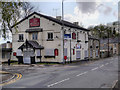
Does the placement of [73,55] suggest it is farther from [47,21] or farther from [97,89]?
[97,89]

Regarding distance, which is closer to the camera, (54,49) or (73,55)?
(54,49)

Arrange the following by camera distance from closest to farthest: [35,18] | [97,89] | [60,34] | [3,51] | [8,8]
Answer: [97,89], [8,8], [60,34], [35,18], [3,51]

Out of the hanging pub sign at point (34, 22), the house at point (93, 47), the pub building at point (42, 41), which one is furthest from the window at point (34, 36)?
the house at point (93, 47)

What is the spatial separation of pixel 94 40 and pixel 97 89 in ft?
131

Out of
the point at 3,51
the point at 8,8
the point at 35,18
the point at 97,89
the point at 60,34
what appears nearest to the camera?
the point at 97,89

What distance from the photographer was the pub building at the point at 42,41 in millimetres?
31706

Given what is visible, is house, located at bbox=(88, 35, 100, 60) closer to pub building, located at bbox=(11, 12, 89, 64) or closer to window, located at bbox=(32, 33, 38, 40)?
pub building, located at bbox=(11, 12, 89, 64)

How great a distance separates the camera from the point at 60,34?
31625 millimetres

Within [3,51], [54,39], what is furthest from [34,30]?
[3,51]

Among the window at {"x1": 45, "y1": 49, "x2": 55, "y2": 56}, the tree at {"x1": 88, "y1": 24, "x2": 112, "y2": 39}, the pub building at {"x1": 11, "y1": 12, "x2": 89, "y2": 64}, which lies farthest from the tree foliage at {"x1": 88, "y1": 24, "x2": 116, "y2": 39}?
the window at {"x1": 45, "y1": 49, "x2": 55, "y2": 56}

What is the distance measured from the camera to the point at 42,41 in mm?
33188

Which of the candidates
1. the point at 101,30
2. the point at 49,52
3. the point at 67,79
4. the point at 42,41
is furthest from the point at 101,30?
the point at 67,79

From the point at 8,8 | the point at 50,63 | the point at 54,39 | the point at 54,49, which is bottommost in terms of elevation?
the point at 50,63

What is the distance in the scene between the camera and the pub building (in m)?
31.7
